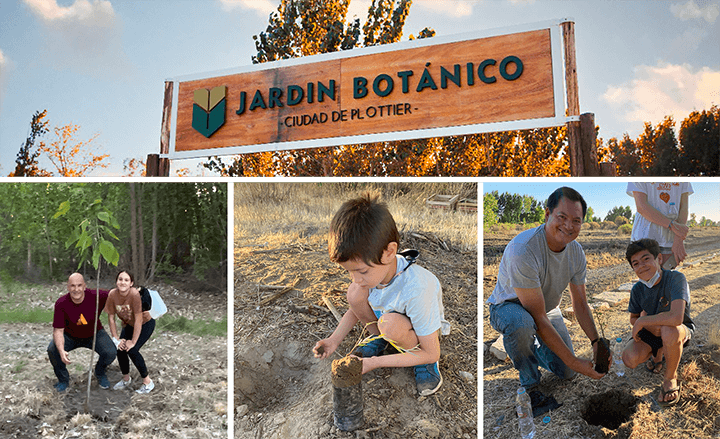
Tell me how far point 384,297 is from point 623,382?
1651mm

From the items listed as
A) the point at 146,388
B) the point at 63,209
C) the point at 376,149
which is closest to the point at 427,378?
the point at 146,388

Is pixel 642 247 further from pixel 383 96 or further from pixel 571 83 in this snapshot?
pixel 383 96

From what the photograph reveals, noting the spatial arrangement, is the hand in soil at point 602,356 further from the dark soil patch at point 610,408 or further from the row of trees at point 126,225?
the row of trees at point 126,225

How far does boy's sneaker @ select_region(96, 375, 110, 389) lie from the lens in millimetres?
3857

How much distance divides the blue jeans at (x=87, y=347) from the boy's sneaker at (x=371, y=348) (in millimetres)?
1913

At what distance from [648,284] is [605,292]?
28 cm

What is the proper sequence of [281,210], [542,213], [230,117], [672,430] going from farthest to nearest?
[230,117] → [281,210] → [542,213] → [672,430]

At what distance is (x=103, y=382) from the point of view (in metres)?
3.86

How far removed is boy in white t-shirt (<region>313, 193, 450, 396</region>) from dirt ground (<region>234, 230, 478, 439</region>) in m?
0.07

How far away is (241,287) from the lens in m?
3.83

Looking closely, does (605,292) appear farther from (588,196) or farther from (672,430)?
(672,430)

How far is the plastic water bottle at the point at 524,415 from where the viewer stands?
3.35 meters

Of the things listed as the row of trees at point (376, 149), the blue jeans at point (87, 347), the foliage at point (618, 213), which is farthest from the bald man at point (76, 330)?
the row of trees at point (376, 149)

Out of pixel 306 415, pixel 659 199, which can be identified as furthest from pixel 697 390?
pixel 306 415
